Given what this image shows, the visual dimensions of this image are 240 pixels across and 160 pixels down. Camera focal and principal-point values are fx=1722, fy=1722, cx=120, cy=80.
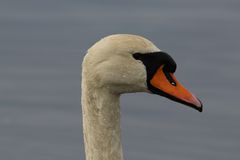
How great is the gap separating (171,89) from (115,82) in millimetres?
528

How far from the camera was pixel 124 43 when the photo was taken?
15.1 metres

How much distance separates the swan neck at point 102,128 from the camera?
49.8ft

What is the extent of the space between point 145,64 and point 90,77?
524 mm

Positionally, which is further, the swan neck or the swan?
the swan neck

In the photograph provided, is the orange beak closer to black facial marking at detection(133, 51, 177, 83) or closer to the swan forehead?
black facial marking at detection(133, 51, 177, 83)

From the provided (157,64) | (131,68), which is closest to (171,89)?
(157,64)

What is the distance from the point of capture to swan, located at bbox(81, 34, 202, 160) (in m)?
15.0

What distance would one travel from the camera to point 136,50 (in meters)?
15.1

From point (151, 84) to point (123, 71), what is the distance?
341mm

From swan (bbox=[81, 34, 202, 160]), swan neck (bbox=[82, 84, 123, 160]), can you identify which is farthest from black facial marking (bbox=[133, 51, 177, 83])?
swan neck (bbox=[82, 84, 123, 160])

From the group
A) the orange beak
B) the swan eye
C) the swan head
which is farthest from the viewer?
the swan eye

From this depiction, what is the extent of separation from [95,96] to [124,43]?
1.75 feet

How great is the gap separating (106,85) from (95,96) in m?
0.15

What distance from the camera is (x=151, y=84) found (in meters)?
15.3
